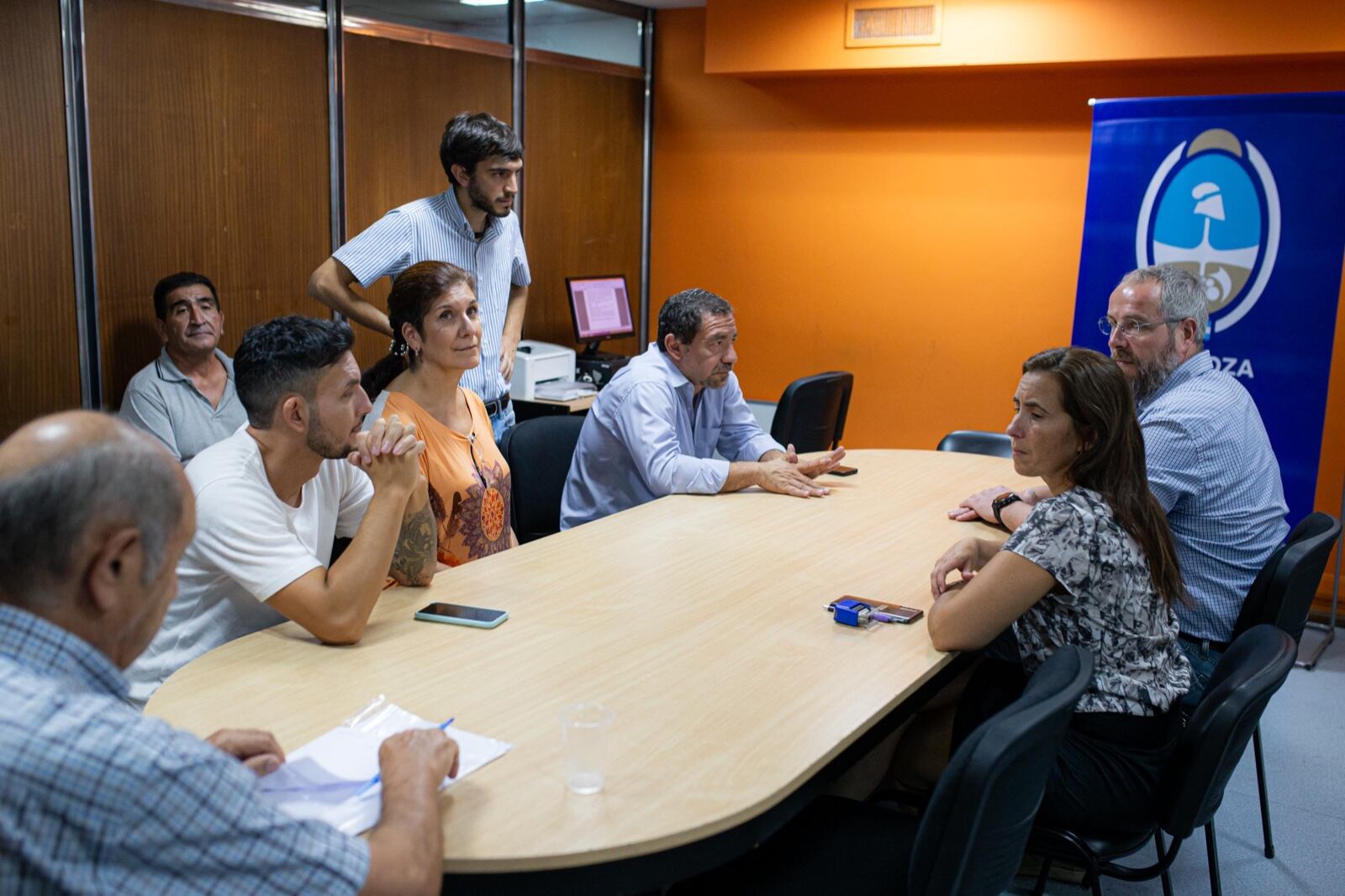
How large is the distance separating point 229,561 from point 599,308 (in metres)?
4.11

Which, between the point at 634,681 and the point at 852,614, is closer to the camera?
the point at 634,681

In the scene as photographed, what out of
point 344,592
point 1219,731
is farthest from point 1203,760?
point 344,592

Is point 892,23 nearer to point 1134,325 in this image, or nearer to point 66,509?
point 1134,325

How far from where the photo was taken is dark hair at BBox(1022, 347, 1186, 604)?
2.16 m

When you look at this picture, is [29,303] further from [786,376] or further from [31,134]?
[786,376]

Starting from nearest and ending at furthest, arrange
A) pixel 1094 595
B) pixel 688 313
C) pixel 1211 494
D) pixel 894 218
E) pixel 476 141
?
pixel 1094 595
pixel 1211 494
pixel 688 313
pixel 476 141
pixel 894 218

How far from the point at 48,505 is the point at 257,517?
0.98 metres

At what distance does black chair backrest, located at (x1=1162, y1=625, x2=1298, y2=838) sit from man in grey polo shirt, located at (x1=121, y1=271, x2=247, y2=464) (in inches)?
124

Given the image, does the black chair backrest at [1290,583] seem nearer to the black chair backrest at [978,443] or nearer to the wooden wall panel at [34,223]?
the black chair backrest at [978,443]

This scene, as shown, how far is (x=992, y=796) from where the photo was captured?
152 cm

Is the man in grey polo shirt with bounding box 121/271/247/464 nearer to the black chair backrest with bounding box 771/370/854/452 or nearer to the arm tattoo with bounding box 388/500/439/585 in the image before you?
the arm tattoo with bounding box 388/500/439/585

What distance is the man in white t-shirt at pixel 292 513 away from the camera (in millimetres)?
2031

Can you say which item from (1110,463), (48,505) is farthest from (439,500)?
(48,505)

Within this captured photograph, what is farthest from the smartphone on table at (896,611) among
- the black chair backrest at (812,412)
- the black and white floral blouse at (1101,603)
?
the black chair backrest at (812,412)
